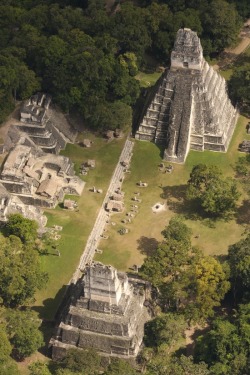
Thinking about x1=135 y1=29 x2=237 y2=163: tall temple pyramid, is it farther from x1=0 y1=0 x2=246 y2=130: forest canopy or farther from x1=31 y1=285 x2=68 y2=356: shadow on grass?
x1=31 y1=285 x2=68 y2=356: shadow on grass

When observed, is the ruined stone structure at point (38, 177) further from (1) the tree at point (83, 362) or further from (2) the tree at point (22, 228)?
(1) the tree at point (83, 362)

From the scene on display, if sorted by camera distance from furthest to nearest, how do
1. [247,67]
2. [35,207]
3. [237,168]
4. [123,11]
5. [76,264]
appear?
[123,11]
[247,67]
[237,168]
[35,207]
[76,264]

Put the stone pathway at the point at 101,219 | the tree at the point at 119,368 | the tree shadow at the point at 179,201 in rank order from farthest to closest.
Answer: the tree shadow at the point at 179,201
the stone pathway at the point at 101,219
the tree at the point at 119,368

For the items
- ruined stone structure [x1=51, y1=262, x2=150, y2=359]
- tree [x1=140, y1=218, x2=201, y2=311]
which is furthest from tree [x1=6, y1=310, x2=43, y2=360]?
tree [x1=140, y1=218, x2=201, y2=311]

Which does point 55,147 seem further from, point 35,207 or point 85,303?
point 85,303

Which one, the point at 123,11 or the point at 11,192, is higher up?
the point at 123,11

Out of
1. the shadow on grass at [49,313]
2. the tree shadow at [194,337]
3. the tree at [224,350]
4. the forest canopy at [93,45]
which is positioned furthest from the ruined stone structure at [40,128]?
the tree at [224,350]

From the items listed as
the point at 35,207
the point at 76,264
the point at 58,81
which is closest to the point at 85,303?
the point at 76,264
